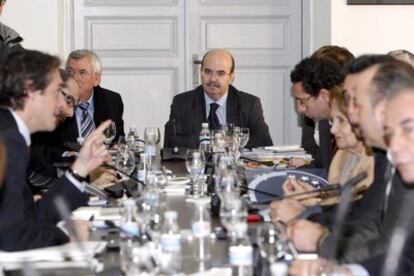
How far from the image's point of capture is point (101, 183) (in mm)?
4125

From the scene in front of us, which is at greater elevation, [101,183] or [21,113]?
[21,113]

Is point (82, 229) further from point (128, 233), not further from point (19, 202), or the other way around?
point (128, 233)

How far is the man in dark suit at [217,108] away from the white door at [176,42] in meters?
1.36

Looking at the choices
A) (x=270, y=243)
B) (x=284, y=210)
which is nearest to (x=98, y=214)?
(x=284, y=210)

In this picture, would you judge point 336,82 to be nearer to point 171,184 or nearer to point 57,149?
point 171,184

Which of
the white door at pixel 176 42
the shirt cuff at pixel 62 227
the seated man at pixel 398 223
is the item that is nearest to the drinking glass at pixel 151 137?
→ the shirt cuff at pixel 62 227

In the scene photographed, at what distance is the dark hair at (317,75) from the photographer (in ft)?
13.9

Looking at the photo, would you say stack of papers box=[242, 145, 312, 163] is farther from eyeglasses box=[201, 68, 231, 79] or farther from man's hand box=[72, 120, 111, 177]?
man's hand box=[72, 120, 111, 177]

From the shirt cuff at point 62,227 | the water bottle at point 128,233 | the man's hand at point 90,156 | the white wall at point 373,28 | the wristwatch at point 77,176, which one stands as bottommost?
the shirt cuff at point 62,227

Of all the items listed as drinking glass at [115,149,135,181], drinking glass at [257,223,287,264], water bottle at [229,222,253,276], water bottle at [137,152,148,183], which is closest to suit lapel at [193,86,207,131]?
water bottle at [137,152,148,183]

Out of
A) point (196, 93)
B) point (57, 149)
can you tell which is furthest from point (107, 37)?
point (57, 149)

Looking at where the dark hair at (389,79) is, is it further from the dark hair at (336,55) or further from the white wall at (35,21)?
the white wall at (35,21)

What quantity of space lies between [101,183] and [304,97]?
1078mm

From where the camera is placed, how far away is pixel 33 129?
323 centimetres
